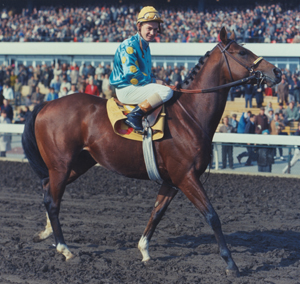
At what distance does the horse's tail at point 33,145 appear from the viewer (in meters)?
4.40

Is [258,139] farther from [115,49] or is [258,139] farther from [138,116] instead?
[138,116]

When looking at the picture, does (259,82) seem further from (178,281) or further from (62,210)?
(62,210)

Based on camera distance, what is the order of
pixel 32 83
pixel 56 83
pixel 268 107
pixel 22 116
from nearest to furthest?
pixel 268 107, pixel 22 116, pixel 56 83, pixel 32 83

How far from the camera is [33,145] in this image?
4.45 metres

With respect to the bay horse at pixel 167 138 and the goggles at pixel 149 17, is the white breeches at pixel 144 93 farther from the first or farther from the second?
the goggles at pixel 149 17

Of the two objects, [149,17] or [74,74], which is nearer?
[149,17]

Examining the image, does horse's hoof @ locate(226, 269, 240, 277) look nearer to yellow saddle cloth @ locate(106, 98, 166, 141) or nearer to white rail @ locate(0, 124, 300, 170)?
yellow saddle cloth @ locate(106, 98, 166, 141)

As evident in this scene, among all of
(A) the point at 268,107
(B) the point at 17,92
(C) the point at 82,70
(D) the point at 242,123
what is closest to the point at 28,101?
(B) the point at 17,92

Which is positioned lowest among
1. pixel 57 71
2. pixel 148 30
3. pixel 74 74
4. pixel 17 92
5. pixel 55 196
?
pixel 17 92

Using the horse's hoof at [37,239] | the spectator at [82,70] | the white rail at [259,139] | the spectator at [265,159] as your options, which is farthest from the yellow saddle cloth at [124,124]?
the spectator at [82,70]

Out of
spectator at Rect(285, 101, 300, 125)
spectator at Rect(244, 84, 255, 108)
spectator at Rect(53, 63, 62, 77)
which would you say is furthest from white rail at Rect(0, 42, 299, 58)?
spectator at Rect(285, 101, 300, 125)

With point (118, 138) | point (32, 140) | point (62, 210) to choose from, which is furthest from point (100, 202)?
point (118, 138)

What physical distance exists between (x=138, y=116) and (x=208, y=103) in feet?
2.09

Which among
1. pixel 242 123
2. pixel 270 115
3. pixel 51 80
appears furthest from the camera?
pixel 51 80
